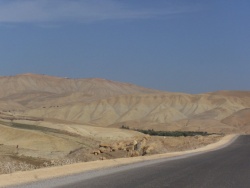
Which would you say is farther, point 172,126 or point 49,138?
point 172,126

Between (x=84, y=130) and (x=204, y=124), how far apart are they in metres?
45.9

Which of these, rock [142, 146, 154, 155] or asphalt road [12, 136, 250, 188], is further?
rock [142, 146, 154, 155]

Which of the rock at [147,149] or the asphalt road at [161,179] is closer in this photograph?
the asphalt road at [161,179]

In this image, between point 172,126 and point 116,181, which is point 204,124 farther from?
point 116,181

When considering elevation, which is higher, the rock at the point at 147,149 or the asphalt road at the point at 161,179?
the rock at the point at 147,149

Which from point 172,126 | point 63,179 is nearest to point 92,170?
point 63,179

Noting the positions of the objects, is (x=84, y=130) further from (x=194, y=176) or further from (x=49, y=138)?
(x=194, y=176)

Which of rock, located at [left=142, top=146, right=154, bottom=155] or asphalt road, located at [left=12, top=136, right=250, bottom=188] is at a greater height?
rock, located at [left=142, top=146, right=154, bottom=155]

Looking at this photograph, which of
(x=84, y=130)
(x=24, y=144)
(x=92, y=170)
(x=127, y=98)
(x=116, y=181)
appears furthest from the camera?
(x=127, y=98)

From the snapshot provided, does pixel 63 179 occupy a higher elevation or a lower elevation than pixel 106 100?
lower

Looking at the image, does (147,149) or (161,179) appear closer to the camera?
(161,179)

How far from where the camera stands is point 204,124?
118438 mm

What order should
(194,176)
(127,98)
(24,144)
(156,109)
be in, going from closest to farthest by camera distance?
1. (194,176)
2. (24,144)
3. (156,109)
4. (127,98)

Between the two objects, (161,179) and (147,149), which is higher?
(147,149)
